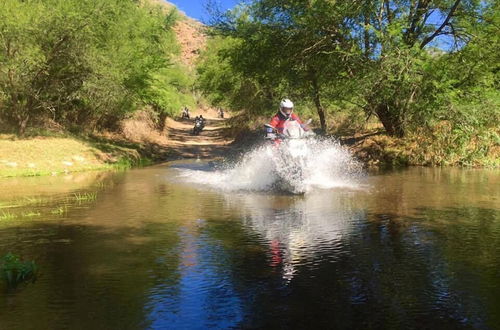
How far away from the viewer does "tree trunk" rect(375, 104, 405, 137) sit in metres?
22.5

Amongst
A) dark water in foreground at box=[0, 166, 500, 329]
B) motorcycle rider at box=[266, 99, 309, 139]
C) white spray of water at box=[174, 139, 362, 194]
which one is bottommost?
dark water in foreground at box=[0, 166, 500, 329]

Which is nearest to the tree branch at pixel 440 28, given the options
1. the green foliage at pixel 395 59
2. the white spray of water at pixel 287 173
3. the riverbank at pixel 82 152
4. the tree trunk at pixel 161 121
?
the green foliage at pixel 395 59

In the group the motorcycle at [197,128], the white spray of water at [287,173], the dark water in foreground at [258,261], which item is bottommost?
the dark water in foreground at [258,261]

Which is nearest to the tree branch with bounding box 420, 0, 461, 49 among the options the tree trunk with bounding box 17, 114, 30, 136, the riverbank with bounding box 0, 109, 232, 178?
the riverbank with bounding box 0, 109, 232, 178

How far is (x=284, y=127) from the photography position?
48.1 feet

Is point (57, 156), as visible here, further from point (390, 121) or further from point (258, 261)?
point (258, 261)

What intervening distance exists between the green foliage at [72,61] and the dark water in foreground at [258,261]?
12349mm

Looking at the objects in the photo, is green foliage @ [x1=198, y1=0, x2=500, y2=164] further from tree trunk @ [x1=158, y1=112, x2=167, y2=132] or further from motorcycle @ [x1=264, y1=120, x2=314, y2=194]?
tree trunk @ [x1=158, y1=112, x2=167, y2=132]

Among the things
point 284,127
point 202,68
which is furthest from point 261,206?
point 202,68

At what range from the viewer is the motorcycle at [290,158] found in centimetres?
1341

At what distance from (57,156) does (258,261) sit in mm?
18180

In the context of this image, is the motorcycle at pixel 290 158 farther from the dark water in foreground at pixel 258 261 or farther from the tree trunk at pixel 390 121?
the tree trunk at pixel 390 121

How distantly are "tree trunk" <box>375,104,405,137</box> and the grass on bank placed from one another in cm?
1246

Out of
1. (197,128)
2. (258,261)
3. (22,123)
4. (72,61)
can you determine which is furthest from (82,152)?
(197,128)
